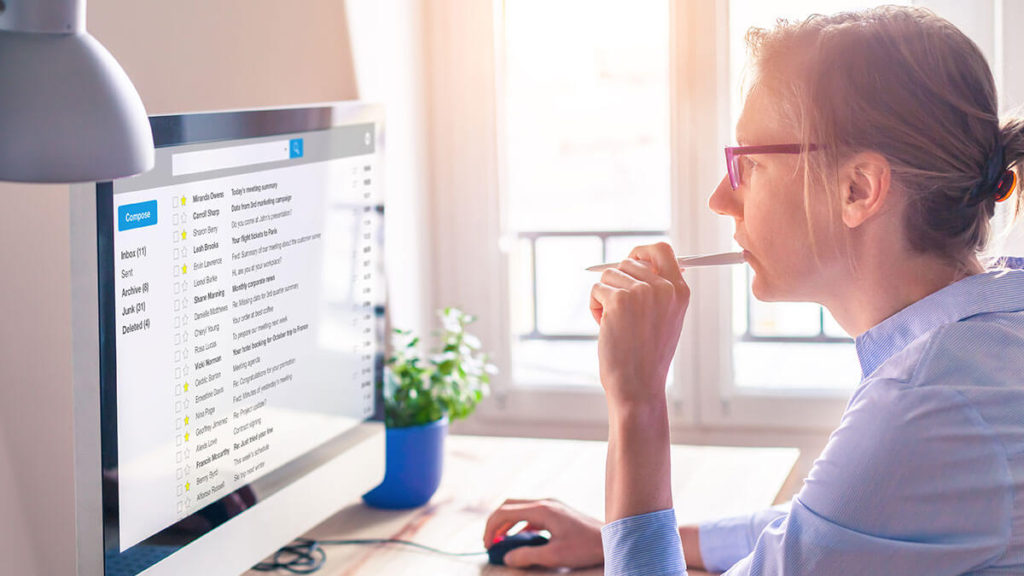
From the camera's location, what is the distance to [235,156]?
3.62 feet

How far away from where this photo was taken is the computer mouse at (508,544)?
1.37 metres

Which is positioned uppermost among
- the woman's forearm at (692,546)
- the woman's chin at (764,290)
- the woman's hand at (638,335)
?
the woman's chin at (764,290)

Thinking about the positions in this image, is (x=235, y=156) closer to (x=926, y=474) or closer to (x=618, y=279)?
(x=618, y=279)

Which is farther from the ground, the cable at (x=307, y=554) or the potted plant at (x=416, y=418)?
the potted plant at (x=416, y=418)

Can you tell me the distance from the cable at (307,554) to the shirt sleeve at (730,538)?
0.29 metres

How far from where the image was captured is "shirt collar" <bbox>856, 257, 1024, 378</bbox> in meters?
0.96

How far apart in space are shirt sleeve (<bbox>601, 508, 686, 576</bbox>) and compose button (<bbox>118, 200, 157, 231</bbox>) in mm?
524

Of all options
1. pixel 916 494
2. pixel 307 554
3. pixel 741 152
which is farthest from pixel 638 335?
pixel 307 554

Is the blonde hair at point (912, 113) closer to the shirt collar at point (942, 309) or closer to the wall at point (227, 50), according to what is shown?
the shirt collar at point (942, 309)

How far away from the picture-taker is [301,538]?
4.86ft

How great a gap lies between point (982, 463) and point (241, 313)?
729 mm

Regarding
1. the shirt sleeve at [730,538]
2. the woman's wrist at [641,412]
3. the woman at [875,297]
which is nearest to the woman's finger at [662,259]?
the woman at [875,297]

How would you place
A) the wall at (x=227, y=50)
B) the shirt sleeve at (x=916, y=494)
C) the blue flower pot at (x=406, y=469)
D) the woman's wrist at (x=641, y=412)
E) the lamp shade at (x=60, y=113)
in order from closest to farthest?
the lamp shade at (x=60, y=113) < the shirt sleeve at (x=916, y=494) < the woman's wrist at (x=641, y=412) < the wall at (x=227, y=50) < the blue flower pot at (x=406, y=469)

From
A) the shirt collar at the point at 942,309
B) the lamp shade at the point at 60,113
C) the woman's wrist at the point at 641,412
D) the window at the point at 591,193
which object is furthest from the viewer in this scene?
the window at the point at 591,193
